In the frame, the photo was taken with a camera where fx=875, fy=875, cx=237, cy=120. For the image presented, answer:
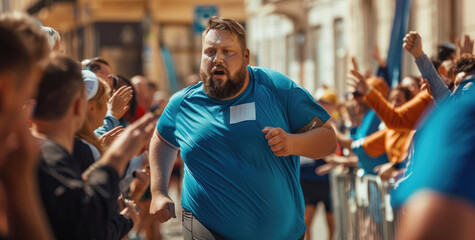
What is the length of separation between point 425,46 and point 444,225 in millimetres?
14781

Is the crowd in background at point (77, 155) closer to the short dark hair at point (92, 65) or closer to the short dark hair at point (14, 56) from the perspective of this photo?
the short dark hair at point (14, 56)

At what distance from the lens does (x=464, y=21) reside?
15.0m

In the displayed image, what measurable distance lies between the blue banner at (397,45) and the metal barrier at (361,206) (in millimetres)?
1107

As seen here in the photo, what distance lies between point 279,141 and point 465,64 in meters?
2.00

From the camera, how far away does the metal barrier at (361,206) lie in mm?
8078

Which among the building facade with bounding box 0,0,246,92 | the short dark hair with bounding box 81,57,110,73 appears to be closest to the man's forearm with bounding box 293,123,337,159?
the short dark hair with bounding box 81,57,110,73

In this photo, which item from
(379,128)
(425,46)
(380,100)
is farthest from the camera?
(425,46)

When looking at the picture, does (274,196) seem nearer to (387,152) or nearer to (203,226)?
(203,226)

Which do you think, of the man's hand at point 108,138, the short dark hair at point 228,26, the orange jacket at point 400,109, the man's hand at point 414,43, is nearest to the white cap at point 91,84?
the man's hand at point 108,138

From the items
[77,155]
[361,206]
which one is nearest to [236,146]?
[77,155]

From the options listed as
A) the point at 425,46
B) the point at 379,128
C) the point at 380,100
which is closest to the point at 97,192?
the point at 380,100

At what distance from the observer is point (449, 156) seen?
2.18 metres

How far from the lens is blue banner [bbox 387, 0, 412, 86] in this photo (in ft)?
31.0

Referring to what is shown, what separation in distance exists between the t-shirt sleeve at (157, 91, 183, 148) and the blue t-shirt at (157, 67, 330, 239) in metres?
0.06
